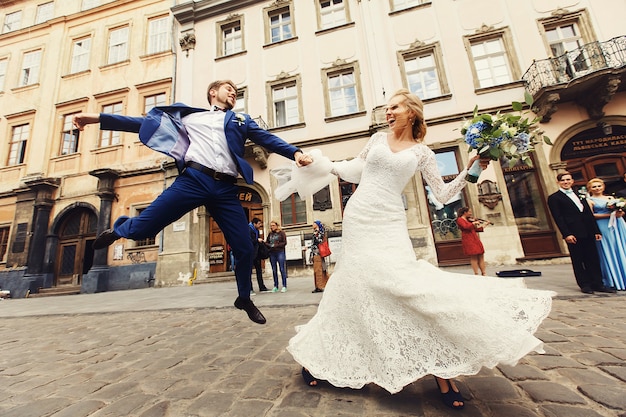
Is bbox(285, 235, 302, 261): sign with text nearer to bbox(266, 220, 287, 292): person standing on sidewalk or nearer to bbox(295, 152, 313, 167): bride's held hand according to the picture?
bbox(266, 220, 287, 292): person standing on sidewalk

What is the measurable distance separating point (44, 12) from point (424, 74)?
21877mm

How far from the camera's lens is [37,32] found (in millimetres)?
16031

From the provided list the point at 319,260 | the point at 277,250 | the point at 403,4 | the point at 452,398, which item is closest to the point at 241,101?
the point at 403,4

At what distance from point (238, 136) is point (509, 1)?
44.9ft

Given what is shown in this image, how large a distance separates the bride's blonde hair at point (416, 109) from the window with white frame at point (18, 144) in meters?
19.8

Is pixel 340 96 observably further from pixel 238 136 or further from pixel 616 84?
pixel 238 136

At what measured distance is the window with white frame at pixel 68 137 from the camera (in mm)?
14039

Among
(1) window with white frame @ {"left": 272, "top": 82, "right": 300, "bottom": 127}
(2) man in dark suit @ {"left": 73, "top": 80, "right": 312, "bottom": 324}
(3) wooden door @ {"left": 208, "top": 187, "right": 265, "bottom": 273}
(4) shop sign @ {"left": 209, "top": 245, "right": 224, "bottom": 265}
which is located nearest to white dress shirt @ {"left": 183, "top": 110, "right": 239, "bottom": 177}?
(2) man in dark suit @ {"left": 73, "top": 80, "right": 312, "bottom": 324}

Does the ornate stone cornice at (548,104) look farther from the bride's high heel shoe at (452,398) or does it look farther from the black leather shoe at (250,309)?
the black leather shoe at (250,309)

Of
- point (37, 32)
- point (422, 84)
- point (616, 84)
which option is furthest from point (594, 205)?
point (37, 32)

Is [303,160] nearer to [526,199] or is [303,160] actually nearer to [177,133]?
[177,133]

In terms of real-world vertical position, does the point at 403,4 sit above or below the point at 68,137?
above

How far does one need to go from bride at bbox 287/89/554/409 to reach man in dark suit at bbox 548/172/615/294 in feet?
14.1

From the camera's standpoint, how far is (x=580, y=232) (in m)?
4.59
